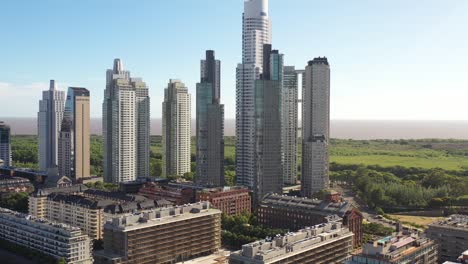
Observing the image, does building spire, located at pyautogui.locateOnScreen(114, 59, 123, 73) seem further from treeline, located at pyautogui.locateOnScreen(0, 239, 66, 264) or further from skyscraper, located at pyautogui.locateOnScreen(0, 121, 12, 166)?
treeline, located at pyautogui.locateOnScreen(0, 239, 66, 264)

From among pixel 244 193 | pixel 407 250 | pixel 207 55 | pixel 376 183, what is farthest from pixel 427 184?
pixel 407 250

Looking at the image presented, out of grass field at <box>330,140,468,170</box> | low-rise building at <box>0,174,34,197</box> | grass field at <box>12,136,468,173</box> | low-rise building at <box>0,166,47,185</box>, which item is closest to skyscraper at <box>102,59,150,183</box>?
low-rise building at <box>0,166,47,185</box>

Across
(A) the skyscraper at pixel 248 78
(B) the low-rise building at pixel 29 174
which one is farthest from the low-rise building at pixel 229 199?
(B) the low-rise building at pixel 29 174

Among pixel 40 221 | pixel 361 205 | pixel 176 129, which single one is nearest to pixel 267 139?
pixel 361 205

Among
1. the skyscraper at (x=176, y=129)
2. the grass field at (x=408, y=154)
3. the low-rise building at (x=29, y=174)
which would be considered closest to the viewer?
the low-rise building at (x=29, y=174)

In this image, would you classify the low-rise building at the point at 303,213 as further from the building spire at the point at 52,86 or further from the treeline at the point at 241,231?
the building spire at the point at 52,86

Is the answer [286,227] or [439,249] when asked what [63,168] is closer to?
[286,227]

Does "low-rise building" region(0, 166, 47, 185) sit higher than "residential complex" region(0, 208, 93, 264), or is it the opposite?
"low-rise building" region(0, 166, 47, 185)
